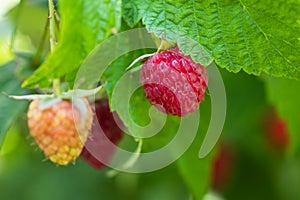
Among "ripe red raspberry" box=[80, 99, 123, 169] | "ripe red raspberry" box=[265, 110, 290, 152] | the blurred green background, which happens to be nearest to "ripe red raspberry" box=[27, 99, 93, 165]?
"ripe red raspberry" box=[80, 99, 123, 169]

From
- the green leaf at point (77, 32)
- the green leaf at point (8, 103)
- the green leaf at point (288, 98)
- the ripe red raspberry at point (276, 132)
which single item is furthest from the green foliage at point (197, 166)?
the ripe red raspberry at point (276, 132)

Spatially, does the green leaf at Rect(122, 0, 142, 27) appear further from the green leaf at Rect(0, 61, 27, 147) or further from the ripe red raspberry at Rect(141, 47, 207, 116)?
the green leaf at Rect(0, 61, 27, 147)

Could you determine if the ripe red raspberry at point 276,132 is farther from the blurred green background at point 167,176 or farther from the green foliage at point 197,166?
the green foliage at point 197,166

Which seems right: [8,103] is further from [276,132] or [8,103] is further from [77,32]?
[276,132]

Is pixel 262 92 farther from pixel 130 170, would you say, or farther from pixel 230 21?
pixel 230 21

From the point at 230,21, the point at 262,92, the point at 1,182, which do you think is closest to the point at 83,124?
the point at 230,21

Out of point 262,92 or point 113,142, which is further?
point 262,92
